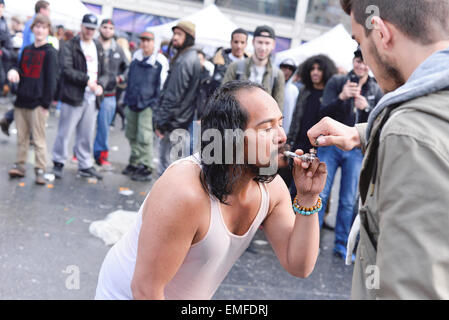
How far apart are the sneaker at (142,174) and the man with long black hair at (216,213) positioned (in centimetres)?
501

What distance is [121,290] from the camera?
188 cm

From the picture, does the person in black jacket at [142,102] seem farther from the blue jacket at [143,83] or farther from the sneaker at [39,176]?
the sneaker at [39,176]

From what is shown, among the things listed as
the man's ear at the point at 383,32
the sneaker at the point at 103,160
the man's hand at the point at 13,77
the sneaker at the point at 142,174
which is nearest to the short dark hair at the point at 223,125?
the man's ear at the point at 383,32

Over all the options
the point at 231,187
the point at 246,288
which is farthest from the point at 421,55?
the point at 246,288

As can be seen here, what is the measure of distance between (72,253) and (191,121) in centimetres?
246

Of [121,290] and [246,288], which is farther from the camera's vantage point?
[246,288]

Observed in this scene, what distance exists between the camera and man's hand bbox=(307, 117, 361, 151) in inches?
67.0

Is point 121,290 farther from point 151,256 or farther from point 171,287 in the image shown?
point 151,256

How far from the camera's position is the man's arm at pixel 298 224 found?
1793 mm

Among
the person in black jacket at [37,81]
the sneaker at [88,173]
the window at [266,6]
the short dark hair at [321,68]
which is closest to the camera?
the short dark hair at [321,68]

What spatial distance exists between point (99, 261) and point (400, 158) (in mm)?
3523

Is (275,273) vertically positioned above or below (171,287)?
below

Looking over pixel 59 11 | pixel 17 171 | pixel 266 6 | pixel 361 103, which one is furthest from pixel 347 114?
pixel 266 6
